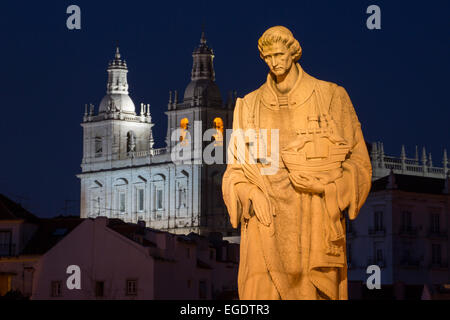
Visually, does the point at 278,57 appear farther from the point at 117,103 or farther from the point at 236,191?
the point at 117,103

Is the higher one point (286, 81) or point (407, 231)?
point (407, 231)

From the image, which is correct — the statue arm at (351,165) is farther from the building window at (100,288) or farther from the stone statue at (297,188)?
the building window at (100,288)

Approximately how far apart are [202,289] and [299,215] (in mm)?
47042

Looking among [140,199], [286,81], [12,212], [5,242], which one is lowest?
[286,81]

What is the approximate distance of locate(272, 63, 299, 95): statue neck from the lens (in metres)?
9.29

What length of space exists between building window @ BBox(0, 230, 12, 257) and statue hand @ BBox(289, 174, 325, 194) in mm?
49754

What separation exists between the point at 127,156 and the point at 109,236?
68868 mm

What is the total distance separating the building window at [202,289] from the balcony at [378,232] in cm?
1807

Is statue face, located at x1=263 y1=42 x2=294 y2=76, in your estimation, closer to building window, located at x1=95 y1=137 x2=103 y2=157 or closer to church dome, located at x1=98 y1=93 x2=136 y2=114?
church dome, located at x1=98 y1=93 x2=136 y2=114

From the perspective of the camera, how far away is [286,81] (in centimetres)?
928

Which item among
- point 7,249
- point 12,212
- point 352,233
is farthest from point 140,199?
point 7,249

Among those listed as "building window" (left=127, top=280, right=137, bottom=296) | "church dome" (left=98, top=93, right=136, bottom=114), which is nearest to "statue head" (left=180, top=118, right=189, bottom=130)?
"church dome" (left=98, top=93, right=136, bottom=114)

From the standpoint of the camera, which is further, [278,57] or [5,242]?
[5,242]
